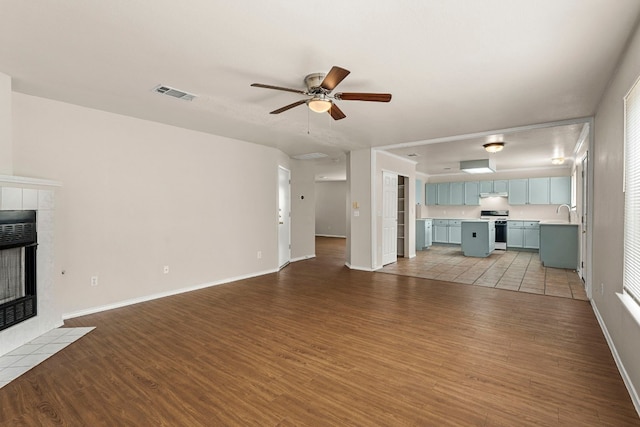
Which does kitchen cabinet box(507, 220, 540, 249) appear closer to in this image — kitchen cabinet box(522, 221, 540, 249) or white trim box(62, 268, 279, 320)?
kitchen cabinet box(522, 221, 540, 249)

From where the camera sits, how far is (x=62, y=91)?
3.36 metres

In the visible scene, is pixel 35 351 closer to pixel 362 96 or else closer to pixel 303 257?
pixel 362 96

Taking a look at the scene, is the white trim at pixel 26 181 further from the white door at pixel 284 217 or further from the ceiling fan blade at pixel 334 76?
the white door at pixel 284 217

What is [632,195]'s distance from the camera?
2.24 meters

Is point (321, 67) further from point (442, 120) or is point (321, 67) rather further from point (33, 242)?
point (33, 242)

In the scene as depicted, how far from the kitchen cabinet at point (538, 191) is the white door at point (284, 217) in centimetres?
725

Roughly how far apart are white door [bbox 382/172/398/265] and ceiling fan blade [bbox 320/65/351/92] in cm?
453

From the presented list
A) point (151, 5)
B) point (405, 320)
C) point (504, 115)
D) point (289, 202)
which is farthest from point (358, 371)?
point (289, 202)

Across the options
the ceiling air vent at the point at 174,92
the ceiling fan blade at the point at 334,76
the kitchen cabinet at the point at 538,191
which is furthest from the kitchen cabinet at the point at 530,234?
the ceiling air vent at the point at 174,92

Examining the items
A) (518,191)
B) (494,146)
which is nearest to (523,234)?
(518,191)

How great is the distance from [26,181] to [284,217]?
4.52 metres

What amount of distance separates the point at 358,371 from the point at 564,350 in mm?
1971

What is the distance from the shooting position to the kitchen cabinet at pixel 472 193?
10234mm

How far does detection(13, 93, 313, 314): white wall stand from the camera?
3.65 metres
